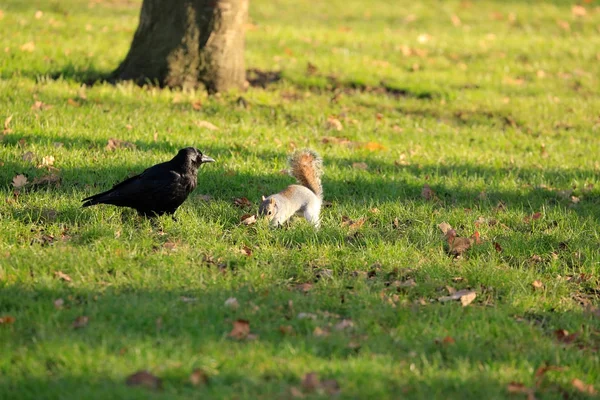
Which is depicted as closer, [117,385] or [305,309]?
[117,385]


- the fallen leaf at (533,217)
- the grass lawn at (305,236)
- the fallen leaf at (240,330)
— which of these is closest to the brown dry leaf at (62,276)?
the grass lawn at (305,236)

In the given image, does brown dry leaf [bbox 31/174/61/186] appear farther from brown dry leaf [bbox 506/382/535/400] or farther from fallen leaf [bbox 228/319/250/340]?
brown dry leaf [bbox 506/382/535/400]

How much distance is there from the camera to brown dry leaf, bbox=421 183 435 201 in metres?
7.36

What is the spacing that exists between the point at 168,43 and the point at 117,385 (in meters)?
6.77

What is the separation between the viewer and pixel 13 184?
6.66 m

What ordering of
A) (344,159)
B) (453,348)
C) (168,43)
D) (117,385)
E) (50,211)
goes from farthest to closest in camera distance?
(168,43) → (344,159) → (50,211) → (453,348) → (117,385)

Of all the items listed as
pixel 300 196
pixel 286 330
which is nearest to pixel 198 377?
pixel 286 330

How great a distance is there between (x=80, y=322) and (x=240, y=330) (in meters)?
0.87

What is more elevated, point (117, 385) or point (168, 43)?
point (168, 43)

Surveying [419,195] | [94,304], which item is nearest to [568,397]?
[94,304]

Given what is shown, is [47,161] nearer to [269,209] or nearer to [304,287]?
[269,209]

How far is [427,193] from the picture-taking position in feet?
24.3

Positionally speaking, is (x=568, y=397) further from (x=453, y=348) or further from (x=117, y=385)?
(x=117, y=385)

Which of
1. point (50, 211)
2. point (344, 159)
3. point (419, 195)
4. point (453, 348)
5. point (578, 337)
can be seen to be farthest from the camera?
point (344, 159)
